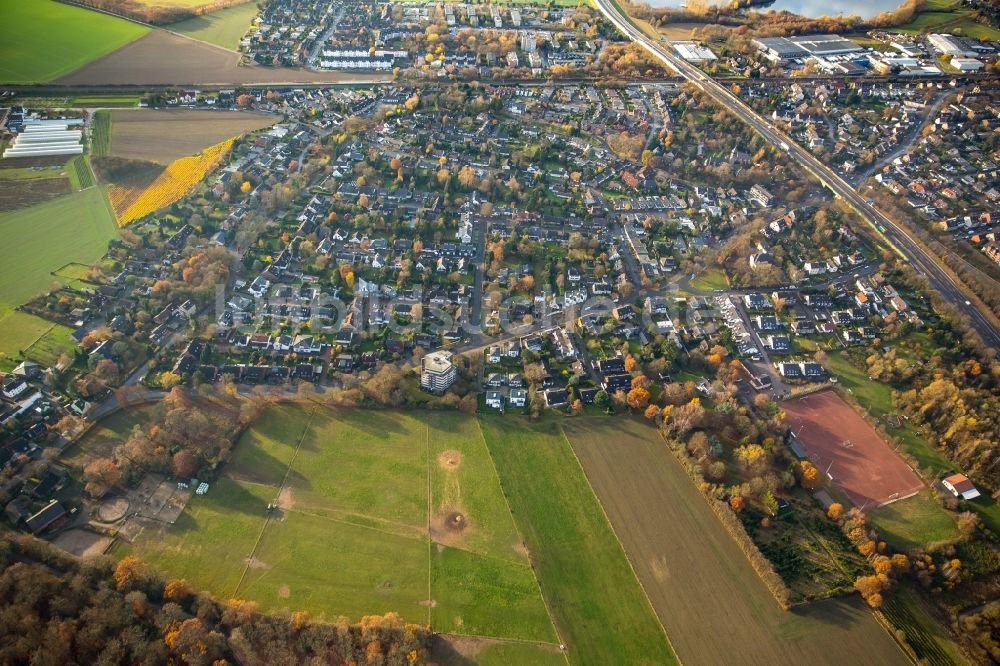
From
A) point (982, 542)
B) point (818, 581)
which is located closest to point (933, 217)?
point (982, 542)

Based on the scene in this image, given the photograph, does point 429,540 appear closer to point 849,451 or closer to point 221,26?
point 849,451

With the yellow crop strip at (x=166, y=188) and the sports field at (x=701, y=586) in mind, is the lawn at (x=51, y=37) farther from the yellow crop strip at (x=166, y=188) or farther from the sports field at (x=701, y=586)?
the sports field at (x=701, y=586)

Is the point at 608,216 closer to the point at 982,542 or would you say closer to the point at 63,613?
the point at 982,542

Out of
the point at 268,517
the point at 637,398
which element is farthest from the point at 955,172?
the point at 268,517

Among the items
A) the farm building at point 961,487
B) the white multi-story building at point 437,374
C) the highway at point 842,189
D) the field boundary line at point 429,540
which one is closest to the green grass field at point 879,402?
the farm building at point 961,487

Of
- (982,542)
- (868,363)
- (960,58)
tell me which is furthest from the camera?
(960,58)
